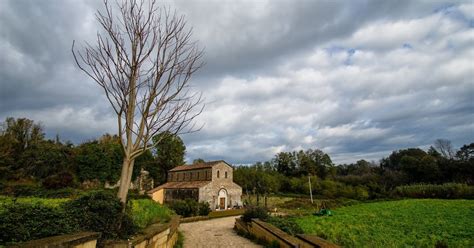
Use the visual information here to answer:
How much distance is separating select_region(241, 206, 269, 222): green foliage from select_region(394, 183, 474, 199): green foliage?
3864 cm

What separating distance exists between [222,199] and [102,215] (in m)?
32.2

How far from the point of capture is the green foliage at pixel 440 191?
127ft

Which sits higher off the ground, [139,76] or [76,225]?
[139,76]

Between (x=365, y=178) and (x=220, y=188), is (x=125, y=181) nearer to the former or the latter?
(x=220, y=188)

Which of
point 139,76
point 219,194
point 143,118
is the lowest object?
point 219,194

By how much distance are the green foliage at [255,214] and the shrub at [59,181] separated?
3064cm

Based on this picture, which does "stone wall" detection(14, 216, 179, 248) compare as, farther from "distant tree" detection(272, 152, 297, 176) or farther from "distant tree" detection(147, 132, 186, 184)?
"distant tree" detection(272, 152, 297, 176)

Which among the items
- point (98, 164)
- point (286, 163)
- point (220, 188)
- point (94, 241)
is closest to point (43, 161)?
point (98, 164)

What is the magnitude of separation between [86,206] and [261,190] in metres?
43.1

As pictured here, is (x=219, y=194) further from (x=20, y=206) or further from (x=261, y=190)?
(x=20, y=206)

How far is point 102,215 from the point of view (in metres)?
5.33

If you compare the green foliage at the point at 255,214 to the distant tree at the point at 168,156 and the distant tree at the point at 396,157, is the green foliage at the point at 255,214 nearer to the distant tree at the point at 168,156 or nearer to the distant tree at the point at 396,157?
the distant tree at the point at 168,156

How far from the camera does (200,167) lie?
39156mm

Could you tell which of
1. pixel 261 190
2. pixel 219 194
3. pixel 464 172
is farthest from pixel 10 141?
pixel 464 172
